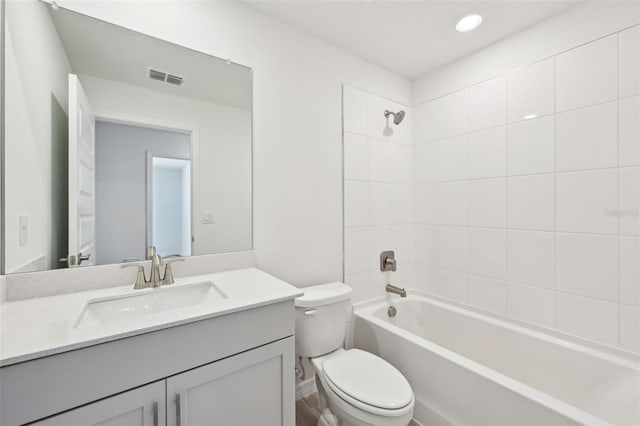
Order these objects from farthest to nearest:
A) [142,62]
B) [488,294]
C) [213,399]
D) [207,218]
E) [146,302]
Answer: [488,294]
[207,218]
[142,62]
[146,302]
[213,399]

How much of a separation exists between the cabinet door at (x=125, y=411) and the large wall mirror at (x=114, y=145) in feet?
2.04

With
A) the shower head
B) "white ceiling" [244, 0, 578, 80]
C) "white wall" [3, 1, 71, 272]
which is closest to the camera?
"white wall" [3, 1, 71, 272]

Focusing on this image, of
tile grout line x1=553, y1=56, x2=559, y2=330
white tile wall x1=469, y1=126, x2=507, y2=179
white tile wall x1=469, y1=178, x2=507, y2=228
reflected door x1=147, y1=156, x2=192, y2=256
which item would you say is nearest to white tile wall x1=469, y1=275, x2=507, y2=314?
tile grout line x1=553, y1=56, x2=559, y2=330

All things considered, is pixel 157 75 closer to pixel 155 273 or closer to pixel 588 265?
pixel 155 273

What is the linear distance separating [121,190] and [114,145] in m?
0.20

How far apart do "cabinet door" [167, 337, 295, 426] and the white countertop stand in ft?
0.60

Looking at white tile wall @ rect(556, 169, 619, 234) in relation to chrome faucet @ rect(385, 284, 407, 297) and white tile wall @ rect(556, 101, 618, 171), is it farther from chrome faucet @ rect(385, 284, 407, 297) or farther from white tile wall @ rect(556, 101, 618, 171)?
chrome faucet @ rect(385, 284, 407, 297)

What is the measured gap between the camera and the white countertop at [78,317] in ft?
2.17

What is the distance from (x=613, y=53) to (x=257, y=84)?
1.85 meters

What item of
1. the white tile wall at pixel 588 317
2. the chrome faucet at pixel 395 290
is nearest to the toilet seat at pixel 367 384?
the chrome faucet at pixel 395 290

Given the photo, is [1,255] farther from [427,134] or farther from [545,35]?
[545,35]

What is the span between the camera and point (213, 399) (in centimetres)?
91

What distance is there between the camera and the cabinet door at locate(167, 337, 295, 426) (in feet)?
2.77

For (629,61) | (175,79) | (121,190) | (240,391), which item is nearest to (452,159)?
(629,61)
